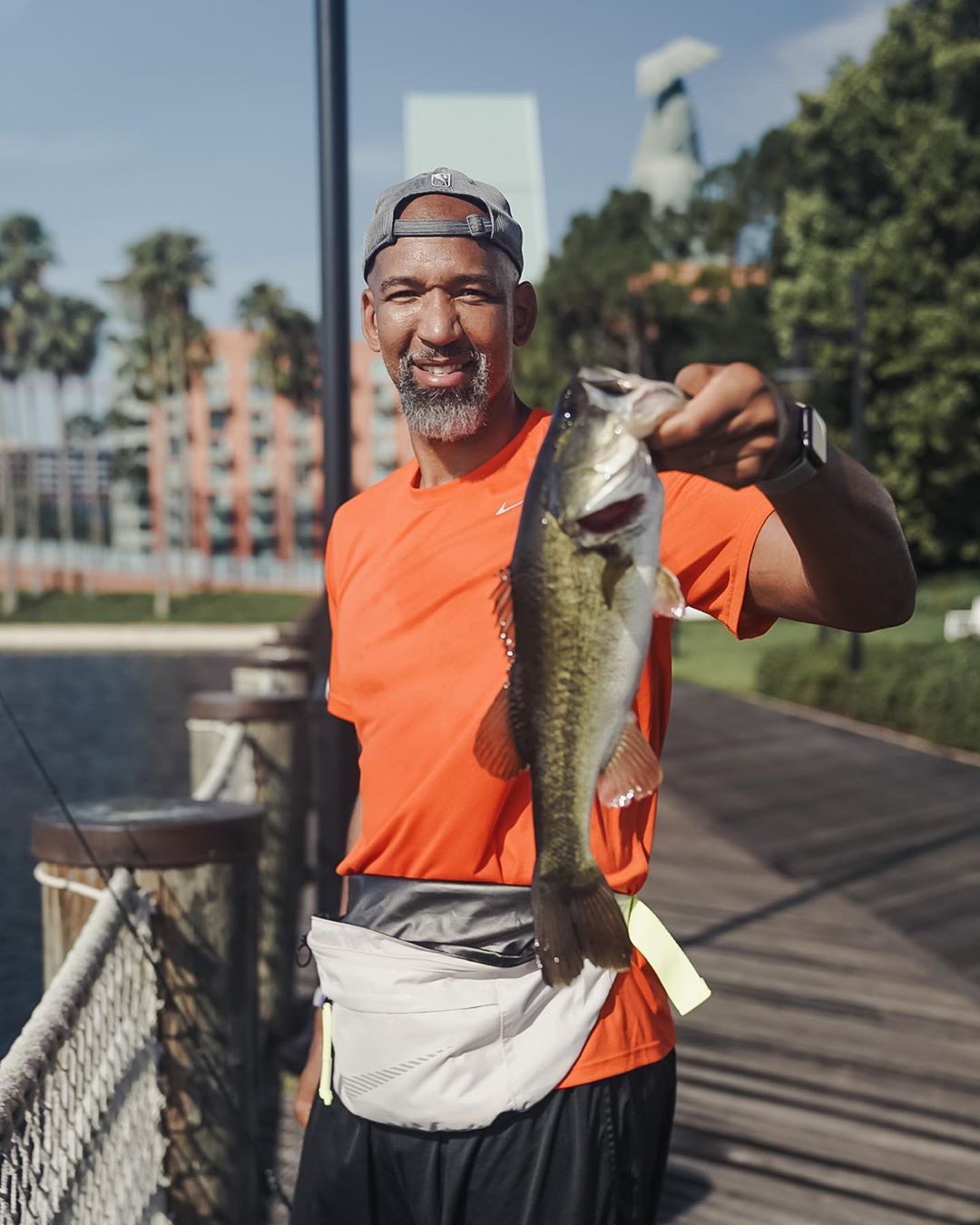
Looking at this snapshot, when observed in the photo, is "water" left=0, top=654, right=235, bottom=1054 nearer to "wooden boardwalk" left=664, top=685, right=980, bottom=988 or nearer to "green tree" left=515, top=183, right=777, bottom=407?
"wooden boardwalk" left=664, top=685, right=980, bottom=988

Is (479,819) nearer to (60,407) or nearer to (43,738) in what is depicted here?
(43,738)

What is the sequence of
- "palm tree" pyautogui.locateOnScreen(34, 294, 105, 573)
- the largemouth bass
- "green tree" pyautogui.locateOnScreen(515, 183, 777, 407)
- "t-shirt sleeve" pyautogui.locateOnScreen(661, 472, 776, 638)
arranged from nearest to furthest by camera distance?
1. the largemouth bass
2. "t-shirt sleeve" pyautogui.locateOnScreen(661, 472, 776, 638)
3. "green tree" pyautogui.locateOnScreen(515, 183, 777, 407)
4. "palm tree" pyautogui.locateOnScreen(34, 294, 105, 573)

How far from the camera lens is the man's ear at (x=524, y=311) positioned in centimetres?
231

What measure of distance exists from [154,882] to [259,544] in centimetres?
8351

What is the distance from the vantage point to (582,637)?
1520mm

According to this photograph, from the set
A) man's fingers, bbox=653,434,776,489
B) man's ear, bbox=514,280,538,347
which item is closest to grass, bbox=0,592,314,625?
man's ear, bbox=514,280,538,347

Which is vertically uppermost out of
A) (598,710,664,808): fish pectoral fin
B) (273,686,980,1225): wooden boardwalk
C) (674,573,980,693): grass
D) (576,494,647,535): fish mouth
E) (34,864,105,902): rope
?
(576,494,647,535): fish mouth

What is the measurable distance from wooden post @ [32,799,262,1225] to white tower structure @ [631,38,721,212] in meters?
105

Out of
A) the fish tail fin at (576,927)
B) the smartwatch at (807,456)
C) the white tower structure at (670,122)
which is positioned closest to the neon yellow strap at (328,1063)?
the fish tail fin at (576,927)

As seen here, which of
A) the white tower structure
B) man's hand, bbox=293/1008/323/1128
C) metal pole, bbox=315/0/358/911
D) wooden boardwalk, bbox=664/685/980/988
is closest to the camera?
man's hand, bbox=293/1008/323/1128

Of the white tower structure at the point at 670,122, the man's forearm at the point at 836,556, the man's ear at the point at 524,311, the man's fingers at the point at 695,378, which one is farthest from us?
the white tower structure at the point at 670,122

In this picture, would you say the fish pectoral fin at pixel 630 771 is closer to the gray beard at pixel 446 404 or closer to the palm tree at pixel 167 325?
the gray beard at pixel 446 404

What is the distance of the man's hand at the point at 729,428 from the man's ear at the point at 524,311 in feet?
2.52

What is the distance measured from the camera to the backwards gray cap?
85.4 inches
